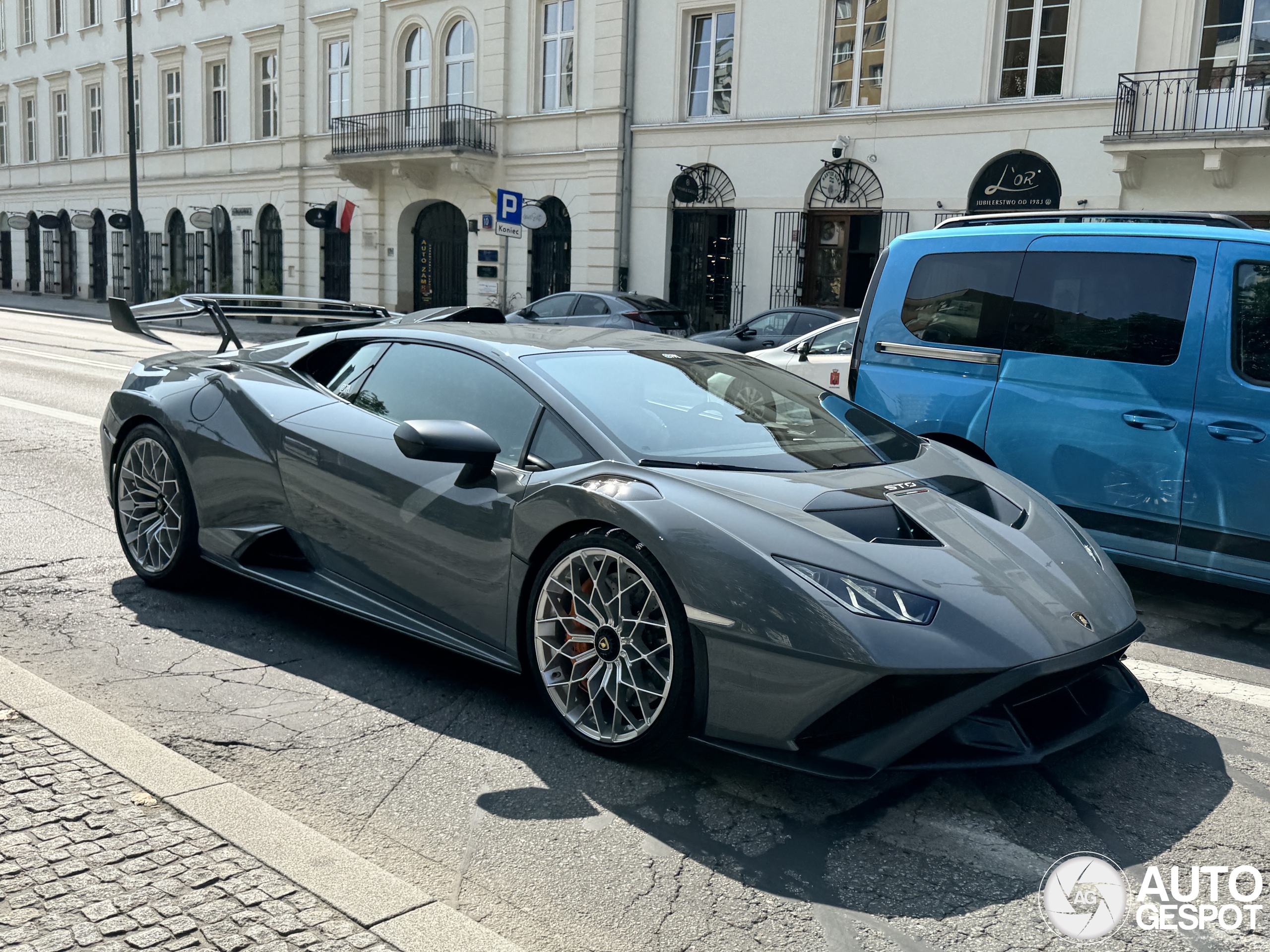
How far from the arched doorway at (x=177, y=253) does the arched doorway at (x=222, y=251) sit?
194cm

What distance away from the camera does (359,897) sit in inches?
103

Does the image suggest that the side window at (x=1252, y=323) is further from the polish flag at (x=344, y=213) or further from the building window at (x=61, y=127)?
the building window at (x=61, y=127)

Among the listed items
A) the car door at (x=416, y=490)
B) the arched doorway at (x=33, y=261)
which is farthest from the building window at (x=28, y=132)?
the car door at (x=416, y=490)

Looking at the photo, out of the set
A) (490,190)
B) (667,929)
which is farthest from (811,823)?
(490,190)

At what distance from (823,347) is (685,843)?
8.52 m

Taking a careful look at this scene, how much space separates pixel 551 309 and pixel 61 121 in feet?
105

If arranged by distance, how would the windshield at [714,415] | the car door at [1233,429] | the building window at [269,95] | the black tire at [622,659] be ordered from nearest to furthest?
1. the black tire at [622,659]
2. the windshield at [714,415]
3. the car door at [1233,429]
4. the building window at [269,95]

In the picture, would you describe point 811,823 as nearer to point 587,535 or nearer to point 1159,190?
point 587,535

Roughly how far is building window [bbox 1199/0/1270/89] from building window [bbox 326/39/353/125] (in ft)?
66.7

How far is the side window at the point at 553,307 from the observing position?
18.9 meters

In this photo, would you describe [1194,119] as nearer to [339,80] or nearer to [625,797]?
[625,797]

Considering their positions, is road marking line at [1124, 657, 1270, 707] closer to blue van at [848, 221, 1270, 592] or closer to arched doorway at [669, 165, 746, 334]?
blue van at [848, 221, 1270, 592]

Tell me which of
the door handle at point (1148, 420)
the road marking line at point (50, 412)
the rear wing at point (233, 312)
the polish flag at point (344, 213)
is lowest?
the road marking line at point (50, 412)

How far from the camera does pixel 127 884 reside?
265 cm
